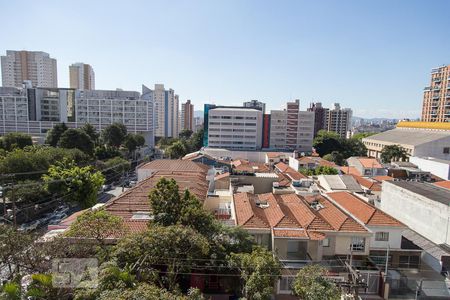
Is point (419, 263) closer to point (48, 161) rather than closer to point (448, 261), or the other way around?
A: point (448, 261)

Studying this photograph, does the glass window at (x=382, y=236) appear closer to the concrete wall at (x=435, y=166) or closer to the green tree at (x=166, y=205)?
the green tree at (x=166, y=205)

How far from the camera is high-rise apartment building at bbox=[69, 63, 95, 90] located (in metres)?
112

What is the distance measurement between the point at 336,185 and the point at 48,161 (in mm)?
31888

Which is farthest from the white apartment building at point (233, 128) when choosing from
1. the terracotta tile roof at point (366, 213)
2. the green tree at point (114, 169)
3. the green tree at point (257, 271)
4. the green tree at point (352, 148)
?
the green tree at point (257, 271)

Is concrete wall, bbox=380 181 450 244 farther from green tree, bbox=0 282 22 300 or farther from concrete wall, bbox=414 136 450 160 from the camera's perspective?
concrete wall, bbox=414 136 450 160

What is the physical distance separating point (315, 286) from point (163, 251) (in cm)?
594

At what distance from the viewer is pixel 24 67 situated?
343 ft

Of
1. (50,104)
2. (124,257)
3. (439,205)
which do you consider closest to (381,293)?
(439,205)

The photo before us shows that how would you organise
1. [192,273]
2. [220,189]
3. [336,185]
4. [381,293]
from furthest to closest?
[220,189] → [336,185] → [381,293] → [192,273]

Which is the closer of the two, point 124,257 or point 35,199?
point 124,257

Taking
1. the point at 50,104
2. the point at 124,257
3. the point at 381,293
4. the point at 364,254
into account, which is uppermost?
the point at 50,104

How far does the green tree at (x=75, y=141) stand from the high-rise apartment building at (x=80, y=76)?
237 ft

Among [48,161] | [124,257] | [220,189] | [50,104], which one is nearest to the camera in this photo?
[124,257]

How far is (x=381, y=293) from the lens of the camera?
596 inches
